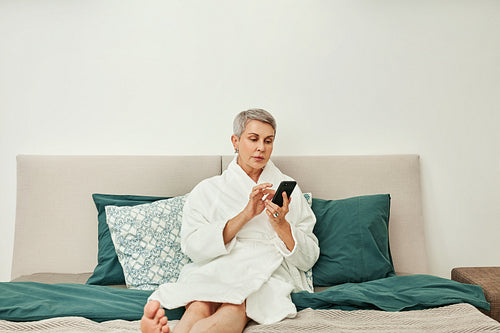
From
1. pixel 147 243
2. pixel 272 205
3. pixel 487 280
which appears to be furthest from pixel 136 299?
pixel 487 280

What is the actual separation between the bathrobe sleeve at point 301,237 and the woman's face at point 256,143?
248 millimetres

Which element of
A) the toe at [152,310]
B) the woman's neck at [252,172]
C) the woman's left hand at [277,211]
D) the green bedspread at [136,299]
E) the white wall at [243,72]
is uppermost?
the white wall at [243,72]

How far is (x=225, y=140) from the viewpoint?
2629 millimetres

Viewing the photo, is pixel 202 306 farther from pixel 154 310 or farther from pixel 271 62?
pixel 271 62

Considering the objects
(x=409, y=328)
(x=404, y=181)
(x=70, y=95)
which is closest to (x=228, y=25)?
(x=70, y=95)

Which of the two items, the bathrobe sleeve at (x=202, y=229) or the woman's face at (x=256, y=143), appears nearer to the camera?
the bathrobe sleeve at (x=202, y=229)

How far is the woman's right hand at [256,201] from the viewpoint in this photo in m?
1.89

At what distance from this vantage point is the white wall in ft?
8.59

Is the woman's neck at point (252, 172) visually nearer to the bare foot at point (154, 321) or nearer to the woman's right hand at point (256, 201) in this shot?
the woman's right hand at point (256, 201)

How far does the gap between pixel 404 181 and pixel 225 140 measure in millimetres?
1062

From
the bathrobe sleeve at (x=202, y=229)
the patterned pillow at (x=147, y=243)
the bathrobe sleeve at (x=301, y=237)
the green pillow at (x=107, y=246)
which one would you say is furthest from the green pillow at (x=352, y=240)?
the green pillow at (x=107, y=246)

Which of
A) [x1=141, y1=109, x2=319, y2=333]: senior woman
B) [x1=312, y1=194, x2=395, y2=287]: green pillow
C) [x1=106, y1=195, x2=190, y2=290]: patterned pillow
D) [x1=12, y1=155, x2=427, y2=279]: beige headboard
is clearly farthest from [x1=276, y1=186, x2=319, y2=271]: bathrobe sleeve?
[x1=106, y1=195, x2=190, y2=290]: patterned pillow

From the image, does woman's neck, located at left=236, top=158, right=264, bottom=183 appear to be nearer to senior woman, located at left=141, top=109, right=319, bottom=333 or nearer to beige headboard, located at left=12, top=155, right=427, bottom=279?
senior woman, located at left=141, top=109, right=319, bottom=333

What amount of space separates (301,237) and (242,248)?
0.27m
